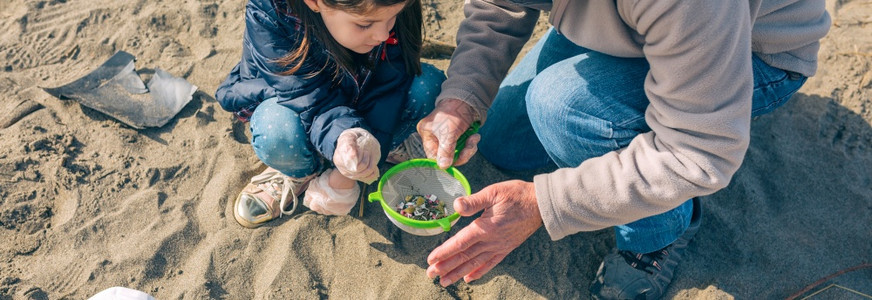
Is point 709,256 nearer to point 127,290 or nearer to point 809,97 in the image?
point 809,97

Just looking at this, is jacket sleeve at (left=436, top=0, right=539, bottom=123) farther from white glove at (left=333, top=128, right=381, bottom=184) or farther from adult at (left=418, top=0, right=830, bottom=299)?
white glove at (left=333, top=128, right=381, bottom=184)

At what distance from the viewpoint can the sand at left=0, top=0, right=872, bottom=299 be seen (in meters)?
2.15

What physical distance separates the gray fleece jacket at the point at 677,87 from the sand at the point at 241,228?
0.65 m

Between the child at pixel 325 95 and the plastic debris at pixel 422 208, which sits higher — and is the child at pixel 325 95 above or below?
above

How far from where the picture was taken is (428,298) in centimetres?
213

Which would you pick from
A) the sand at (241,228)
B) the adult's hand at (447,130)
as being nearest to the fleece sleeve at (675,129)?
the adult's hand at (447,130)

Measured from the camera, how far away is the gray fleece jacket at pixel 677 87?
138 cm

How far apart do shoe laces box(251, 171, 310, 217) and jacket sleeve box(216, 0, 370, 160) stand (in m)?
0.29

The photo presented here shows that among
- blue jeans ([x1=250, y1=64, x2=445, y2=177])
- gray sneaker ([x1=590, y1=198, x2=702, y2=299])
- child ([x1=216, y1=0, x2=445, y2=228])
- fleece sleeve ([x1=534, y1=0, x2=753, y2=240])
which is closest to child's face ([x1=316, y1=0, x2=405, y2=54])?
child ([x1=216, y1=0, x2=445, y2=228])

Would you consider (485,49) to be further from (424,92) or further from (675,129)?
(675,129)

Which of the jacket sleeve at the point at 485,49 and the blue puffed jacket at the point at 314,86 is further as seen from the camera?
the jacket sleeve at the point at 485,49

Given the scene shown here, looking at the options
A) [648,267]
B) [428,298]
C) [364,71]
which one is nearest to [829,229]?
[648,267]

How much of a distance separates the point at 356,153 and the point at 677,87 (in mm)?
954

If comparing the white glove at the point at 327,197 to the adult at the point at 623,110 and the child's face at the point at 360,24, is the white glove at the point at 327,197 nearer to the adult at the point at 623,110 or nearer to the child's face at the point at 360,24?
the adult at the point at 623,110
